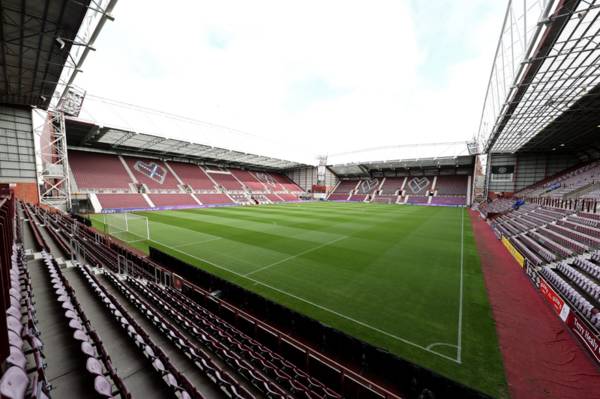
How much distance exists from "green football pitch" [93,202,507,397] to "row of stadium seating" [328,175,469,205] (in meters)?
34.3

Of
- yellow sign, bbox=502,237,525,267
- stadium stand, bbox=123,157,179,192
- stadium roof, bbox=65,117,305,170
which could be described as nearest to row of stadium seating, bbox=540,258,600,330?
yellow sign, bbox=502,237,525,267

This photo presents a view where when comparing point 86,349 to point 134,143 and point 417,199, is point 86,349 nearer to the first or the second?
point 134,143

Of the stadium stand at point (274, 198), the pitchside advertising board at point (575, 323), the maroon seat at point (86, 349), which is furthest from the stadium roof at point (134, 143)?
the pitchside advertising board at point (575, 323)

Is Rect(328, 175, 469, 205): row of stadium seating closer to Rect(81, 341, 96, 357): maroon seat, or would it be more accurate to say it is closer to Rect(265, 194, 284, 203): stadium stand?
Rect(265, 194, 284, 203): stadium stand

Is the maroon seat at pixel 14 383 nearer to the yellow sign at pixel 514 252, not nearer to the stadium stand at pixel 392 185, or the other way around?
the yellow sign at pixel 514 252

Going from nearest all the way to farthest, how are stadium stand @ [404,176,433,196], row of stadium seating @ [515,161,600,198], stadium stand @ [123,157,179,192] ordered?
row of stadium seating @ [515,161,600,198] → stadium stand @ [123,157,179,192] → stadium stand @ [404,176,433,196]

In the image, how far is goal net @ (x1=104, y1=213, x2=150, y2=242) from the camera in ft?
54.8

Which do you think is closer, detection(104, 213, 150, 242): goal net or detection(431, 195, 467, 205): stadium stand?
detection(104, 213, 150, 242): goal net

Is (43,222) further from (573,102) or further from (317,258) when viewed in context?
(573,102)

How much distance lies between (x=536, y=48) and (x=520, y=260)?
1071cm

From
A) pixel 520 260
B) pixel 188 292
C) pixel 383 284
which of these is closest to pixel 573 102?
pixel 520 260

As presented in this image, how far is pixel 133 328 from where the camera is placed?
4500 millimetres

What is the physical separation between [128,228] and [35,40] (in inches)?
514

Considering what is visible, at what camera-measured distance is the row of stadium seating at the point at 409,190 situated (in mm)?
49000
